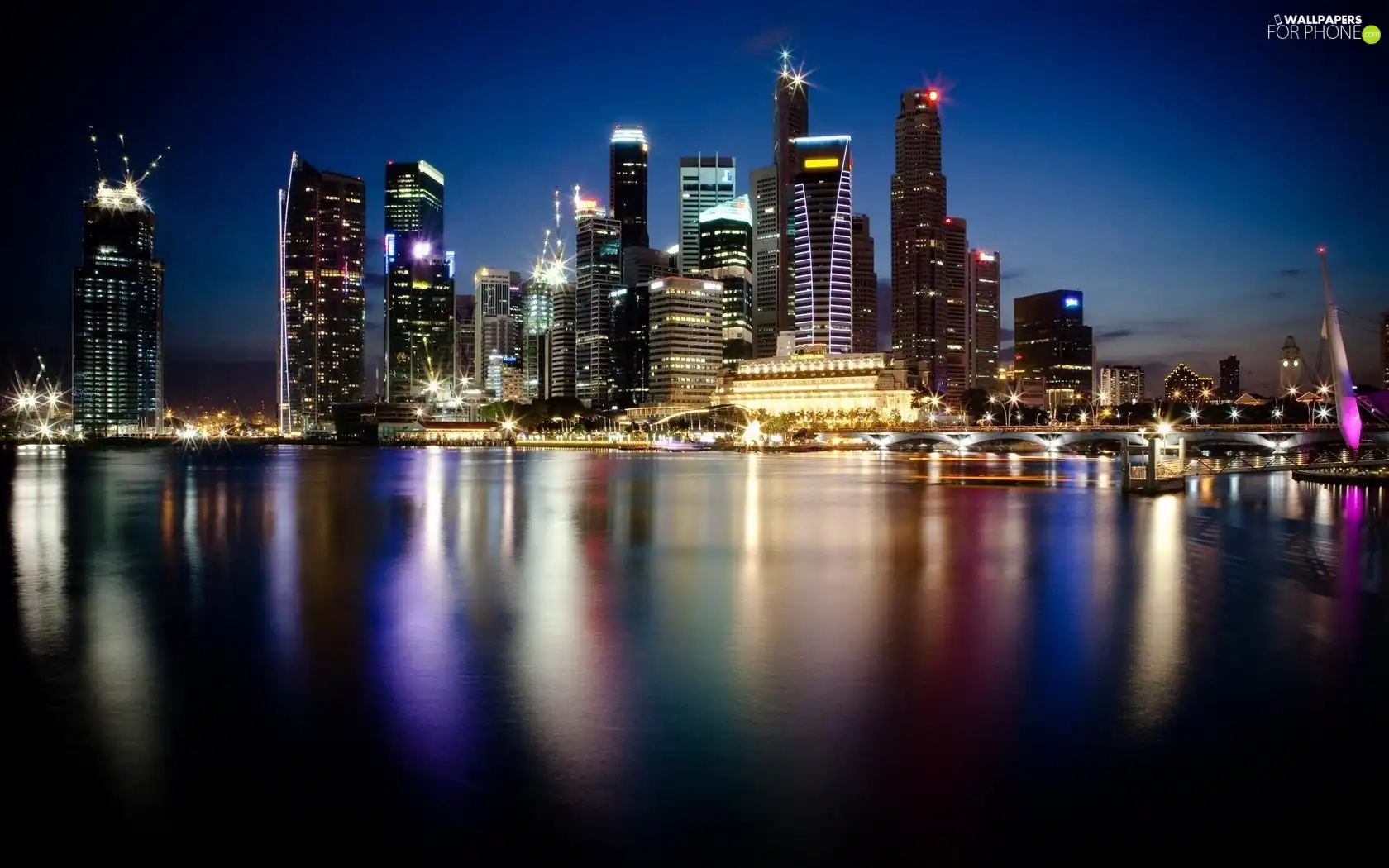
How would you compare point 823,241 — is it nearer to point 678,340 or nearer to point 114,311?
point 678,340

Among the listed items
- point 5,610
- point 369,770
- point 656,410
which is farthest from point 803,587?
point 656,410

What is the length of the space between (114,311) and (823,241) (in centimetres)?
14735

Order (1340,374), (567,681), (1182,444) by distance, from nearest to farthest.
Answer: (567,681)
(1340,374)
(1182,444)

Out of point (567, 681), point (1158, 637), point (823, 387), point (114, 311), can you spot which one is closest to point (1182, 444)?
point (1158, 637)

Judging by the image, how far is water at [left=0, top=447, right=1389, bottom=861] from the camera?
7082 millimetres

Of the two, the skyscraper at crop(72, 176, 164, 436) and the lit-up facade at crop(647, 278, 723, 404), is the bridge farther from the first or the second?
the skyscraper at crop(72, 176, 164, 436)

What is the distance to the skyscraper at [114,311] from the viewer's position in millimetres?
175750

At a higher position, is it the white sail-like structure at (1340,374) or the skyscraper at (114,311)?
the skyscraper at (114,311)

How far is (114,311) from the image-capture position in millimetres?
187625

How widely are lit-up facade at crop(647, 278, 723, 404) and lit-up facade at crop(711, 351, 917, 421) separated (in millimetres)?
6559

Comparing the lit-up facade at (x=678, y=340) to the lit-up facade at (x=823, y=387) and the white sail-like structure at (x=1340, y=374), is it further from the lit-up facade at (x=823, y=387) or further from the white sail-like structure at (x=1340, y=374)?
the white sail-like structure at (x=1340, y=374)

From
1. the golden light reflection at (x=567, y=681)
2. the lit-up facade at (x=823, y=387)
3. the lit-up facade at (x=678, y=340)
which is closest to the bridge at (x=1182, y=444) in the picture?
the golden light reflection at (x=567, y=681)

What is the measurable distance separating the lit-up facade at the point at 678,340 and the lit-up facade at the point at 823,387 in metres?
6.56

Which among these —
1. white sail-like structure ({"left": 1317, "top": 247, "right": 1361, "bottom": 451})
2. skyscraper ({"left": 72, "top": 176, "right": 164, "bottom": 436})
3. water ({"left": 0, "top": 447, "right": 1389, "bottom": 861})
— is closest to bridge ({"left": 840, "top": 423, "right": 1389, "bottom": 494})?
white sail-like structure ({"left": 1317, "top": 247, "right": 1361, "bottom": 451})
